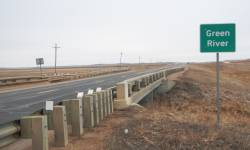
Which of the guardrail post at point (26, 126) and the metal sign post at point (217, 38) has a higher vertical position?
the metal sign post at point (217, 38)

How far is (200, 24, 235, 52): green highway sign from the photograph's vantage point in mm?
10383

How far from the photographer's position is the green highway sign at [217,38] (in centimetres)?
1038

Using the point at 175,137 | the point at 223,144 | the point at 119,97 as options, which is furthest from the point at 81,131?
the point at 119,97

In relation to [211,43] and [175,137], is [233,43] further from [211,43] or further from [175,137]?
[175,137]

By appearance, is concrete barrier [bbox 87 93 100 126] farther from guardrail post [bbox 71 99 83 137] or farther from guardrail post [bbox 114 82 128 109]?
guardrail post [bbox 114 82 128 109]

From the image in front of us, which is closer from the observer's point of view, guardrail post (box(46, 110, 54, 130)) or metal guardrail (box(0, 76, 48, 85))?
guardrail post (box(46, 110, 54, 130))

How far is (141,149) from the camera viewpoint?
7977mm

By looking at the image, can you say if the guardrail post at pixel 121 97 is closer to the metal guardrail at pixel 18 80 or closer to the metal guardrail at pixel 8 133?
the metal guardrail at pixel 8 133

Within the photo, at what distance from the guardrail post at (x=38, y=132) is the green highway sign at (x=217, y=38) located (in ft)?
18.3

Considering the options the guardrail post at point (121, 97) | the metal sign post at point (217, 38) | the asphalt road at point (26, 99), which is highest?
the metal sign post at point (217, 38)

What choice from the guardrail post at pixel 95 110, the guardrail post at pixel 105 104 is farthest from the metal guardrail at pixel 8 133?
the guardrail post at pixel 105 104

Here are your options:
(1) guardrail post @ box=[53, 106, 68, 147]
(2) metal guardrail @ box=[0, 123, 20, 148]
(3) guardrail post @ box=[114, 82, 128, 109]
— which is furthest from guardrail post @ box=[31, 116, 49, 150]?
(3) guardrail post @ box=[114, 82, 128, 109]

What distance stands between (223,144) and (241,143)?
461 mm

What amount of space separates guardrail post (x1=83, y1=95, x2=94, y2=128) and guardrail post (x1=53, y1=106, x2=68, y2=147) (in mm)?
1978
